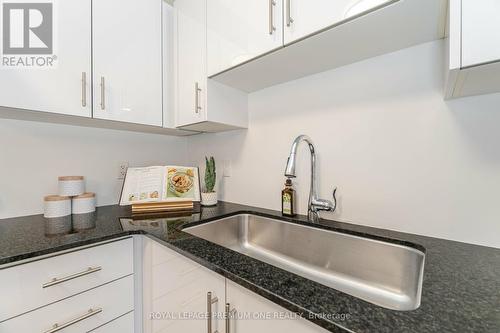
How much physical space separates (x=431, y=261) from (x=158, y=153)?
1662 millimetres

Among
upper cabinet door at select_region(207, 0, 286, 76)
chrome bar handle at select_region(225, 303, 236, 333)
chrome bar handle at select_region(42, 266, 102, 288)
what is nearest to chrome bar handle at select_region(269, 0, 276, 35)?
upper cabinet door at select_region(207, 0, 286, 76)

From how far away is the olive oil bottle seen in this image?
1.12 metres

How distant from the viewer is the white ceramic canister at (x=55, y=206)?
3.52 ft

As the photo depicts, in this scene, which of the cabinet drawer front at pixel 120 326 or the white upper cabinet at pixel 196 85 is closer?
the cabinet drawer front at pixel 120 326

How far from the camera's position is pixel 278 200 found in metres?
1.25

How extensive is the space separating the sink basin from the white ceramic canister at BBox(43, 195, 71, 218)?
69cm

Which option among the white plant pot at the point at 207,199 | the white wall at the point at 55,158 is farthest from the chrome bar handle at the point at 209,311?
the white wall at the point at 55,158

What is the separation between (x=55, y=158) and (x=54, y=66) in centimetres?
53

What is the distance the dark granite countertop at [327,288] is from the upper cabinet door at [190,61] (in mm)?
622

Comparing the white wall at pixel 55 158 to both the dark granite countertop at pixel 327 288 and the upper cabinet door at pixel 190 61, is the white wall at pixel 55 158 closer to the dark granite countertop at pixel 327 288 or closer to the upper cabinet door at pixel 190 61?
the dark granite countertop at pixel 327 288

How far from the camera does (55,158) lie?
122 cm

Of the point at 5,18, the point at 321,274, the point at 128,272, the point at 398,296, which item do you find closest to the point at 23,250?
the point at 128,272

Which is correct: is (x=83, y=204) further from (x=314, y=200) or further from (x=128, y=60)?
(x=314, y=200)

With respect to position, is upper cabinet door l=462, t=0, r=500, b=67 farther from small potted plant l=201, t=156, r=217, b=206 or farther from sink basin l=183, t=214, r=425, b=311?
small potted plant l=201, t=156, r=217, b=206
